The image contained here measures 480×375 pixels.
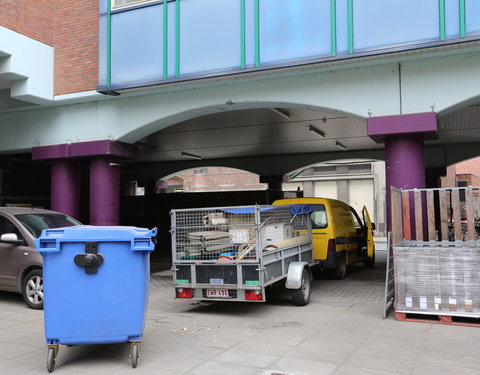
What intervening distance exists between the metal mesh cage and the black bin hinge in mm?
2669

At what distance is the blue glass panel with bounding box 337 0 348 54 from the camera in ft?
29.7

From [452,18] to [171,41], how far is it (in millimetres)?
5802

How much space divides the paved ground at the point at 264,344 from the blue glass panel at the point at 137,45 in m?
5.49

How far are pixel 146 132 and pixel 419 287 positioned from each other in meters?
7.74

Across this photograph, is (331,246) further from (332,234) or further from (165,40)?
(165,40)

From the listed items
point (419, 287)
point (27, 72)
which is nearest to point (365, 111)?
point (419, 287)

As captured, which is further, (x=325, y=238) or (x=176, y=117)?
(x=176, y=117)

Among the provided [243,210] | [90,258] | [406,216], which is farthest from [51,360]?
[406,216]

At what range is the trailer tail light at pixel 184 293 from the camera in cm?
791

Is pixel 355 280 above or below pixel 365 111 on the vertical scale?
below

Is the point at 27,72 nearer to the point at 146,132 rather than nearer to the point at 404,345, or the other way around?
the point at 146,132

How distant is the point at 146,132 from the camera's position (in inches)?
477

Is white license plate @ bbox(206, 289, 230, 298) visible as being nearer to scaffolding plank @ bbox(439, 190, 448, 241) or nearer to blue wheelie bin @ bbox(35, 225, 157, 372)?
blue wheelie bin @ bbox(35, 225, 157, 372)

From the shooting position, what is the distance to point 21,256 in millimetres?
8445
